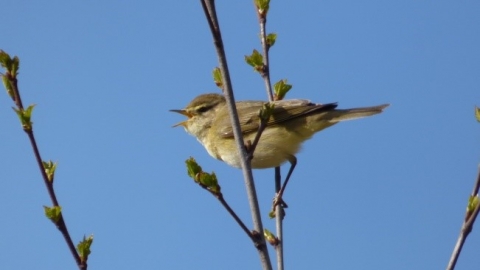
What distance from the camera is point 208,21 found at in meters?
2.97

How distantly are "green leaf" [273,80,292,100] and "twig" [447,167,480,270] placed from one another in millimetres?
1791

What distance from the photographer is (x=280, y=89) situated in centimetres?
484

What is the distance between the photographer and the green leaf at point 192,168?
354 cm

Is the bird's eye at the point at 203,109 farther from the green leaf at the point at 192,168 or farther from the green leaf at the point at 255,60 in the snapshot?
the green leaf at the point at 192,168

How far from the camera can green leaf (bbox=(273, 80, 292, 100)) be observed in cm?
482

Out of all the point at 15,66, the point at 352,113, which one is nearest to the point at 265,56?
the point at 352,113

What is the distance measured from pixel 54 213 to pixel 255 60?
2127 millimetres

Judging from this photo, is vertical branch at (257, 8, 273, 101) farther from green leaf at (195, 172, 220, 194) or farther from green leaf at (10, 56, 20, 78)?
green leaf at (10, 56, 20, 78)

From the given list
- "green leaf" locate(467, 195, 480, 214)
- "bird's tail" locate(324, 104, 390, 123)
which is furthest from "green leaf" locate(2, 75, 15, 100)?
"bird's tail" locate(324, 104, 390, 123)

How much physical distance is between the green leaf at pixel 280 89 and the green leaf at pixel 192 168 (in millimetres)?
1465

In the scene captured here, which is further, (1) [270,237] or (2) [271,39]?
(2) [271,39]

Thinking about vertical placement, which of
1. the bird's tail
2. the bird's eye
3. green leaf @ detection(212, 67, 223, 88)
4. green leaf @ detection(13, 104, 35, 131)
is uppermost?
the bird's eye

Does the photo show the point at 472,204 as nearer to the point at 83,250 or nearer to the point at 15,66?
the point at 83,250

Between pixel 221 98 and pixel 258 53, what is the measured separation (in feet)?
10.5
